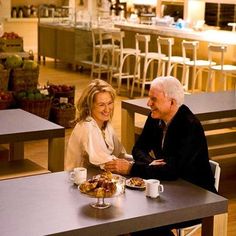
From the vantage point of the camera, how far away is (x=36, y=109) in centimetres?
679

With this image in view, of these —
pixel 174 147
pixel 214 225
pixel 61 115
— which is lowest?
pixel 61 115

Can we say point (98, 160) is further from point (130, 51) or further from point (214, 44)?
point (130, 51)

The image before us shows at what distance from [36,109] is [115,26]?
13.5 ft

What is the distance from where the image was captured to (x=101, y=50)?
1034 cm

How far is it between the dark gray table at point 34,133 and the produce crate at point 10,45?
4.15 metres

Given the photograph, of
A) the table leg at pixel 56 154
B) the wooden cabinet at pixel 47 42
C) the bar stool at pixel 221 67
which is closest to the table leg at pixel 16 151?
the table leg at pixel 56 154

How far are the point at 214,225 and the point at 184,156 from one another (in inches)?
15.0

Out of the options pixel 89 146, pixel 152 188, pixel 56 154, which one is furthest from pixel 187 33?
pixel 152 188

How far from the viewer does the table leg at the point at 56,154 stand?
4.32 m

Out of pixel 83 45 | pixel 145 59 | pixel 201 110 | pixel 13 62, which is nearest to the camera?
pixel 201 110

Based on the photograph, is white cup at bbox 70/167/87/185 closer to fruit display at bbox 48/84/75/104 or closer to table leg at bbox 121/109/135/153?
table leg at bbox 121/109/135/153

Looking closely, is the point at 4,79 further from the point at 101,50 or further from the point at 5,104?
the point at 101,50

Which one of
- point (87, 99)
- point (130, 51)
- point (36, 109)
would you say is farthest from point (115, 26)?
point (87, 99)

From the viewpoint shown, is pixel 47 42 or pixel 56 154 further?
pixel 47 42
